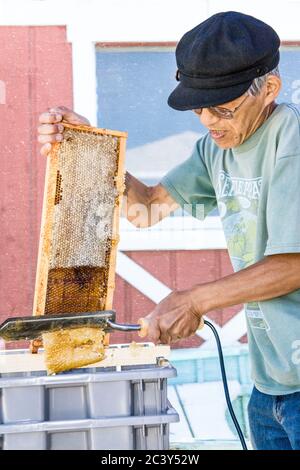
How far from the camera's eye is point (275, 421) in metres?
2.38

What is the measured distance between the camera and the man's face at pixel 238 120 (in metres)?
2.27

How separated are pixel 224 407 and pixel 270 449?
2619 mm

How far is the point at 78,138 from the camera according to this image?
238cm

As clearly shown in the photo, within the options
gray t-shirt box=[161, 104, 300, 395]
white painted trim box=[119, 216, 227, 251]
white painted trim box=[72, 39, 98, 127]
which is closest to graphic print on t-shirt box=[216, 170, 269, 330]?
gray t-shirt box=[161, 104, 300, 395]

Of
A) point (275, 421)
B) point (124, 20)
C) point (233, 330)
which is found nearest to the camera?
point (275, 421)

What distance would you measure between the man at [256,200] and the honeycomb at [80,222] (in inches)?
3.8

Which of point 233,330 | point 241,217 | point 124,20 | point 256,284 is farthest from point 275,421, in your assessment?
point 124,20

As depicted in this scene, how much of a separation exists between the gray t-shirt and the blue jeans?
4 cm

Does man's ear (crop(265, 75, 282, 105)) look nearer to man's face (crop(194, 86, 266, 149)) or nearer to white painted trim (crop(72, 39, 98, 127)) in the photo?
man's face (crop(194, 86, 266, 149))

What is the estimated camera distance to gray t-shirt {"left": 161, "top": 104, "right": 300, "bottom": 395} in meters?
2.14

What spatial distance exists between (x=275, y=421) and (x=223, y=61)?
1.13 metres

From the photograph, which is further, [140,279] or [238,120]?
[140,279]

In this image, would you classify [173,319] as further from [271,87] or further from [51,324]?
[271,87]

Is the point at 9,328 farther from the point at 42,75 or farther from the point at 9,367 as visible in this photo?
the point at 42,75
